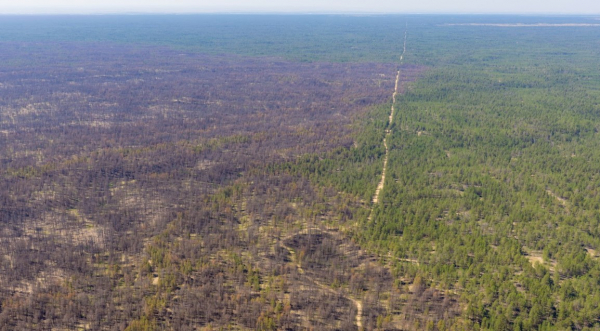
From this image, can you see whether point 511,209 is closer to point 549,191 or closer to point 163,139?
point 549,191

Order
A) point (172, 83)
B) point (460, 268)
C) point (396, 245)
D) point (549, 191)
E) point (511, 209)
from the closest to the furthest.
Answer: point (460, 268) → point (396, 245) → point (511, 209) → point (549, 191) → point (172, 83)

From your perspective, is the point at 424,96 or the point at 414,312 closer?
the point at 414,312

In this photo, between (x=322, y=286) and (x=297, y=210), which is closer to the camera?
(x=322, y=286)

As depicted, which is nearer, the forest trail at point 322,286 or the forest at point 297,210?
the forest trail at point 322,286

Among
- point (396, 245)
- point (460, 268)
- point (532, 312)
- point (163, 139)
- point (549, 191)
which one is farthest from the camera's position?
point (163, 139)

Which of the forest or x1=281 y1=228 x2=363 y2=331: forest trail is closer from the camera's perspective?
x1=281 y1=228 x2=363 y2=331: forest trail

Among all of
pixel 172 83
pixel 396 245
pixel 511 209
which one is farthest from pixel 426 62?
pixel 396 245

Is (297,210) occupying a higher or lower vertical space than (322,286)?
higher

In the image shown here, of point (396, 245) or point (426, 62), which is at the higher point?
point (426, 62)
